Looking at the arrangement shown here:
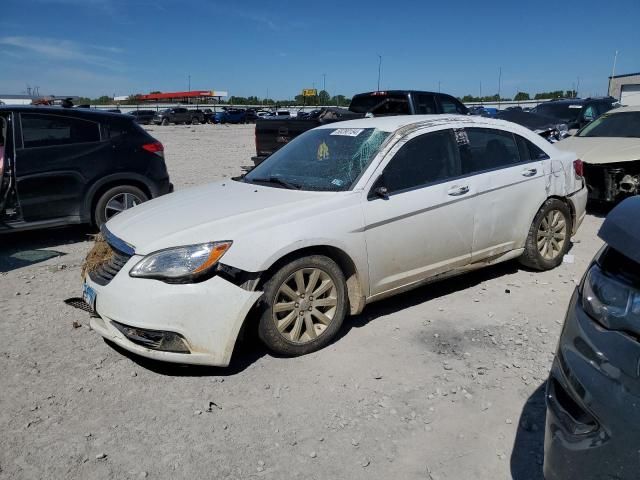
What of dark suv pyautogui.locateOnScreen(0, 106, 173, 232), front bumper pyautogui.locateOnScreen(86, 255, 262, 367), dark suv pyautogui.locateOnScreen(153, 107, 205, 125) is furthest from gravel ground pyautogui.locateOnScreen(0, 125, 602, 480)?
dark suv pyautogui.locateOnScreen(153, 107, 205, 125)

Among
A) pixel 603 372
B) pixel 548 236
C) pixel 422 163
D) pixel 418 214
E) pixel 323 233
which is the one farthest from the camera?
Answer: pixel 548 236

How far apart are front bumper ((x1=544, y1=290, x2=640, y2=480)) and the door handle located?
2.46m

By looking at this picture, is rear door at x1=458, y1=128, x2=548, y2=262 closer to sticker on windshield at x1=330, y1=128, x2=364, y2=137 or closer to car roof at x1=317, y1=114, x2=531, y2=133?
car roof at x1=317, y1=114, x2=531, y2=133

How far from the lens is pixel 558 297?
4.72m

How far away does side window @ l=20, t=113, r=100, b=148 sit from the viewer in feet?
20.1

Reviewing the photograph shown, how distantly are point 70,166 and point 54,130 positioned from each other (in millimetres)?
481

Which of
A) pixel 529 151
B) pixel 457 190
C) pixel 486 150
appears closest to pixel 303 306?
pixel 457 190

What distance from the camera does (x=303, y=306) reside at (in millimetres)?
3631

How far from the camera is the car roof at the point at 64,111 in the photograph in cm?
610

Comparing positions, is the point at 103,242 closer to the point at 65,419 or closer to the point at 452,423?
the point at 65,419

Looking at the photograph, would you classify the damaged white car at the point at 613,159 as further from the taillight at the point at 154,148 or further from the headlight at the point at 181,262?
the headlight at the point at 181,262

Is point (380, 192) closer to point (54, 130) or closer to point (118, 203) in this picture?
point (118, 203)

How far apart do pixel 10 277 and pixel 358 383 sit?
3963mm

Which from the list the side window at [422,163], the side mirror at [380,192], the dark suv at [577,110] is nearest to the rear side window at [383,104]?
the dark suv at [577,110]
